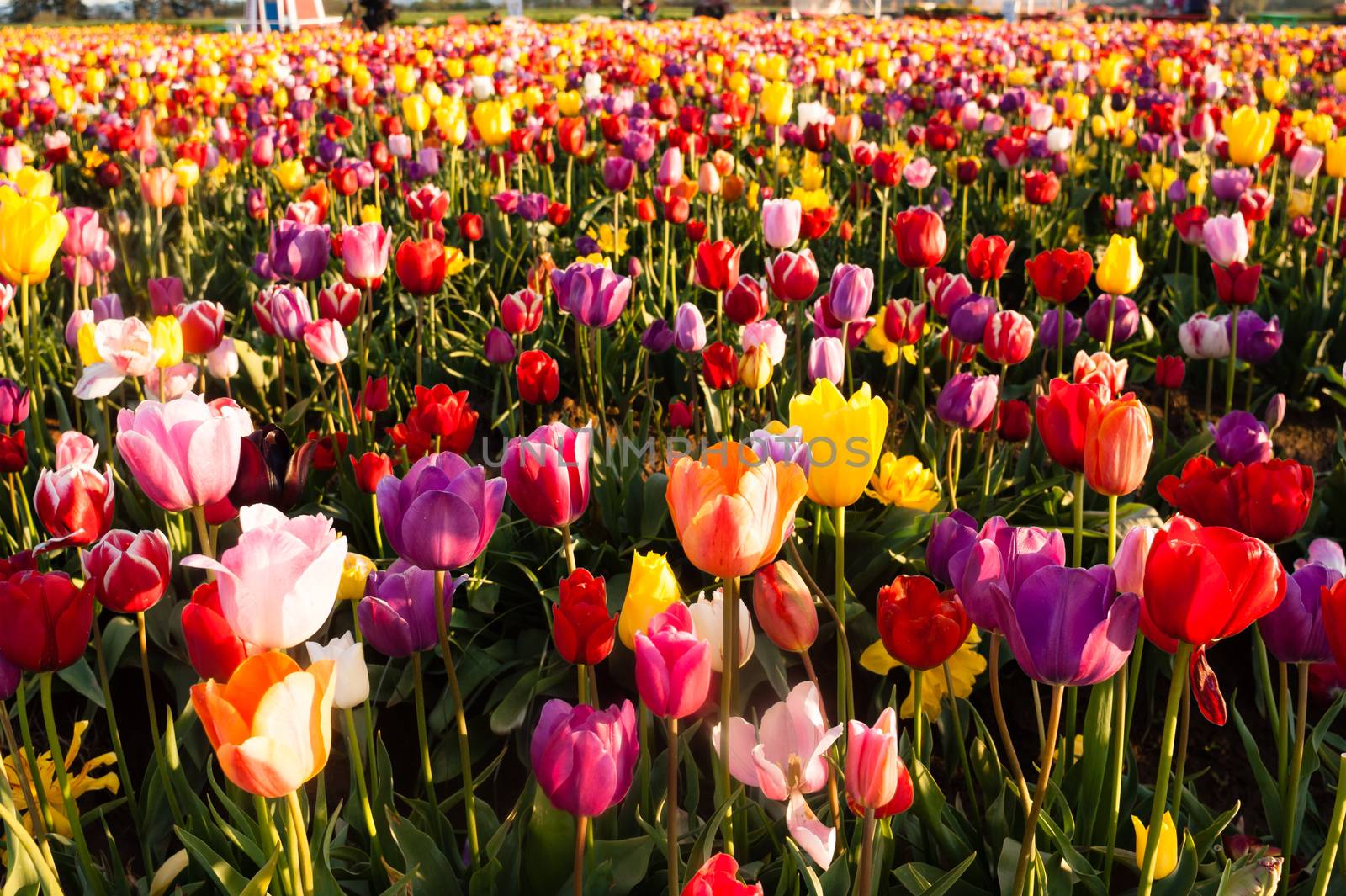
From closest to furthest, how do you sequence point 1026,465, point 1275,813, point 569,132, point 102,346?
1. point 1275,813
2. point 102,346
3. point 1026,465
4. point 569,132

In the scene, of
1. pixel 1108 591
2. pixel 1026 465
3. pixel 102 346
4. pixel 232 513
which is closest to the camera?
pixel 1108 591

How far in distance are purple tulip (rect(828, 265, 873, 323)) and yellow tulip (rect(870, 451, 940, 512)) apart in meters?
0.33

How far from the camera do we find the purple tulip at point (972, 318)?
2547mm

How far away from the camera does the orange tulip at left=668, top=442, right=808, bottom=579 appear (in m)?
1.13

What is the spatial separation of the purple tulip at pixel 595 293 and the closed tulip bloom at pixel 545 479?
1157 mm

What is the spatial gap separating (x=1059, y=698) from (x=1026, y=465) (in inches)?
69.5

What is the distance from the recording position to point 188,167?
14.4 ft

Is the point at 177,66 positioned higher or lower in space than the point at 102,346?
higher

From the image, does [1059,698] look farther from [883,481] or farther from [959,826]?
[883,481]

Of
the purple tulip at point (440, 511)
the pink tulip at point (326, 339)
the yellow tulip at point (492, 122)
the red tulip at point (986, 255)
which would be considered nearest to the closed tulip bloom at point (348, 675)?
the purple tulip at point (440, 511)

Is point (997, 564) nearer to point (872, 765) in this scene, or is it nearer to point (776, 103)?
point (872, 765)

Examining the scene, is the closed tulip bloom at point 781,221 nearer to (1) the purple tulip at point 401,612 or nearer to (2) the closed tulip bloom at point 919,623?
(1) the purple tulip at point 401,612

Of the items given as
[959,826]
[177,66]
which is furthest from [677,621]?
[177,66]

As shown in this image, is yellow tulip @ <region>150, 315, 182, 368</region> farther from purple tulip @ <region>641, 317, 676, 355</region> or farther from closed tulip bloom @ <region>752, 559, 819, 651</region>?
closed tulip bloom @ <region>752, 559, 819, 651</region>
